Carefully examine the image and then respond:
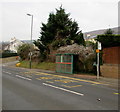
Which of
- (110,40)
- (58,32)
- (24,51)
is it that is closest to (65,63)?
(110,40)

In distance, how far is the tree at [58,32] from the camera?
69.9 feet

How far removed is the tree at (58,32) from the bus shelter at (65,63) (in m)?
5.37

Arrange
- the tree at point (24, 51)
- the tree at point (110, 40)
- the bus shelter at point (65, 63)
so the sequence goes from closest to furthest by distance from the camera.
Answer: the bus shelter at point (65, 63) < the tree at point (110, 40) < the tree at point (24, 51)

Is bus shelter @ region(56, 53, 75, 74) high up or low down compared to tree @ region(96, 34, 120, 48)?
down

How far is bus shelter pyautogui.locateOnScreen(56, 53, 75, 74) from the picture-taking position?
14.5m

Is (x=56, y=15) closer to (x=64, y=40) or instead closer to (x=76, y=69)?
(x=64, y=40)

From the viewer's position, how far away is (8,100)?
5477 millimetres

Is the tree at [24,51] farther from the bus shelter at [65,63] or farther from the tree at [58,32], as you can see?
the bus shelter at [65,63]

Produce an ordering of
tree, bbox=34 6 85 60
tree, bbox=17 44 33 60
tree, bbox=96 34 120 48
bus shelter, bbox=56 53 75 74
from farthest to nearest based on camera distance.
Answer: tree, bbox=17 44 33 60
tree, bbox=34 6 85 60
tree, bbox=96 34 120 48
bus shelter, bbox=56 53 75 74

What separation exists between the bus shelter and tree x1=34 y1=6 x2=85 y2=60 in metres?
5.37

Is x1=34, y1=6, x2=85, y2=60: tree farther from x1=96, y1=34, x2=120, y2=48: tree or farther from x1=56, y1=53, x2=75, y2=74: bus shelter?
x1=56, y1=53, x2=75, y2=74: bus shelter

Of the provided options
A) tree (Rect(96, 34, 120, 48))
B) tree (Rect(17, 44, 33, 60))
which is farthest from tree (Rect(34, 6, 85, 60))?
tree (Rect(17, 44, 33, 60))

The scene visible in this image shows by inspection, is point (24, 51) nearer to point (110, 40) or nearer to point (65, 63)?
point (65, 63)

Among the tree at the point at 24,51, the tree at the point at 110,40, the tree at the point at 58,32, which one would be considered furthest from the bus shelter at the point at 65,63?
the tree at the point at 24,51
